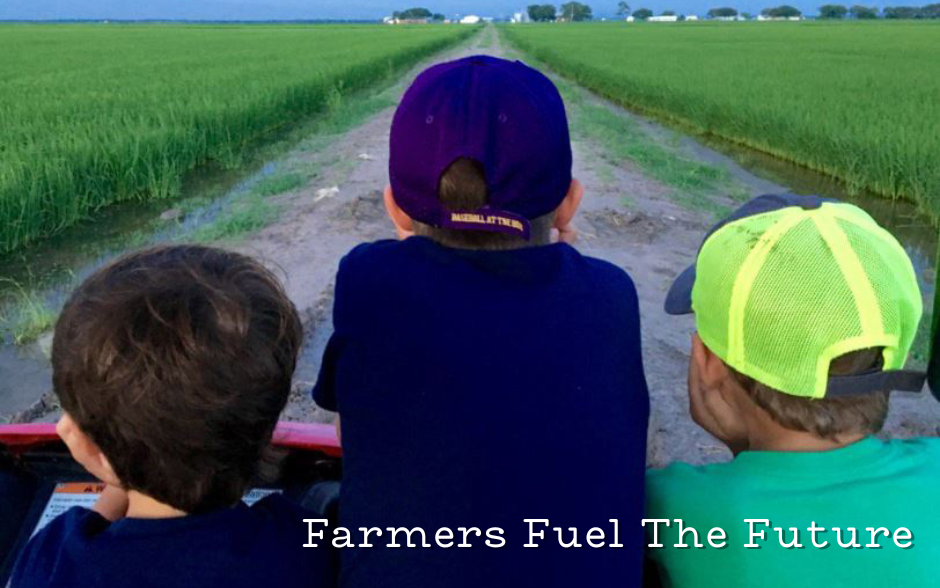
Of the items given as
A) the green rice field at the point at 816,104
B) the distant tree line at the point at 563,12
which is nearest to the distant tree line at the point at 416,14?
the distant tree line at the point at 563,12

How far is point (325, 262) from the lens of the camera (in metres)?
4.84

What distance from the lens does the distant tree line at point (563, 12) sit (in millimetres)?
124000

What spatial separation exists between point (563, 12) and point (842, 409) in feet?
435

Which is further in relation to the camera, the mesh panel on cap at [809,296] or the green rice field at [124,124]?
the green rice field at [124,124]

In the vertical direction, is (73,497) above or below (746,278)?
below

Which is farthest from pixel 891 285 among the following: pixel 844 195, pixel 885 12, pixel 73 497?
Answer: pixel 885 12

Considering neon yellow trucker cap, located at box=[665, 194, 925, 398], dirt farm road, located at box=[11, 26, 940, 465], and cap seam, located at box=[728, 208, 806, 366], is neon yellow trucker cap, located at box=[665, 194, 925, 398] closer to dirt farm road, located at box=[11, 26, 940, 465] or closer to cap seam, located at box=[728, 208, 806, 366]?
cap seam, located at box=[728, 208, 806, 366]

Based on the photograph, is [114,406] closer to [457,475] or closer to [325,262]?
[457,475]

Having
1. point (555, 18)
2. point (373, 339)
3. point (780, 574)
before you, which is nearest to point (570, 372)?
point (373, 339)

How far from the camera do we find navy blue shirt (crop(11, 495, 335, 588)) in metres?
1.05

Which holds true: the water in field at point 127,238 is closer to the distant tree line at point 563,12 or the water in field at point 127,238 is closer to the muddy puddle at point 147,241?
the muddy puddle at point 147,241

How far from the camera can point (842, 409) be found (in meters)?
1.19

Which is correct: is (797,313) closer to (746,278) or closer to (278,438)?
(746,278)

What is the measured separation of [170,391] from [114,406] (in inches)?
3.2
